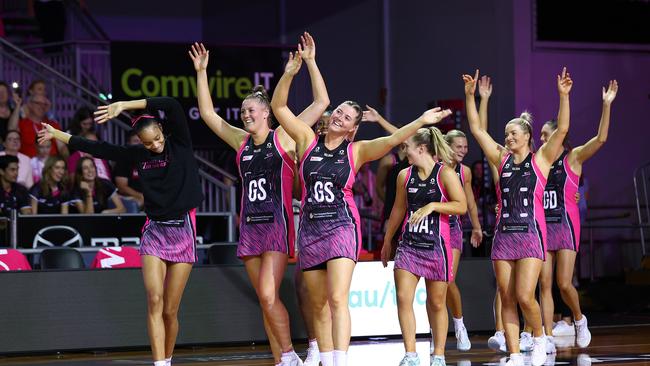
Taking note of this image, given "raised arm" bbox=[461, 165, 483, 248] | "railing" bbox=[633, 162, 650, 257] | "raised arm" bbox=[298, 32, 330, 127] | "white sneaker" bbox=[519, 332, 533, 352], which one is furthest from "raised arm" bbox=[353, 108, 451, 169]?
"railing" bbox=[633, 162, 650, 257]

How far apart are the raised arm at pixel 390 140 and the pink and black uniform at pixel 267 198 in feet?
2.31

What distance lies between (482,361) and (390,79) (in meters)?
10.9

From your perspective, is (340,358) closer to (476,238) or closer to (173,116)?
(173,116)

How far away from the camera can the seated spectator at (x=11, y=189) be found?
504 inches

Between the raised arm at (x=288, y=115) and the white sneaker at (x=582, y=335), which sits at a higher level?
the raised arm at (x=288, y=115)

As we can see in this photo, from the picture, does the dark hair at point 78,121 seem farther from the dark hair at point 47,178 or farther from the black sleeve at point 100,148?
the black sleeve at point 100,148

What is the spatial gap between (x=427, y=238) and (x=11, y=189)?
6051 mm

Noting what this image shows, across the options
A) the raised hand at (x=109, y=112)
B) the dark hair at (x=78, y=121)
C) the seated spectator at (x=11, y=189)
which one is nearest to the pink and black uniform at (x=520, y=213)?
the raised hand at (x=109, y=112)

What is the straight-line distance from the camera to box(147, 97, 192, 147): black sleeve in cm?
831

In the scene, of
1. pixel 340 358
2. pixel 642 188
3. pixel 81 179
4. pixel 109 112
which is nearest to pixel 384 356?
pixel 340 358

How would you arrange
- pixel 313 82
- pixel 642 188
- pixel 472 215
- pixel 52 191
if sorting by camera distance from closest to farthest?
1. pixel 313 82
2. pixel 472 215
3. pixel 52 191
4. pixel 642 188

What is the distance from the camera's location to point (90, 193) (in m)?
13.2

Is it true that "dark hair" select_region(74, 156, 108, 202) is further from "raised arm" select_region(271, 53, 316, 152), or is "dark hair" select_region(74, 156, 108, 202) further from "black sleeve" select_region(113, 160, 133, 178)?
"raised arm" select_region(271, 53, 316, 152)

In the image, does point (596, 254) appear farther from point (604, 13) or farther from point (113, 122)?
point (113, 122)
